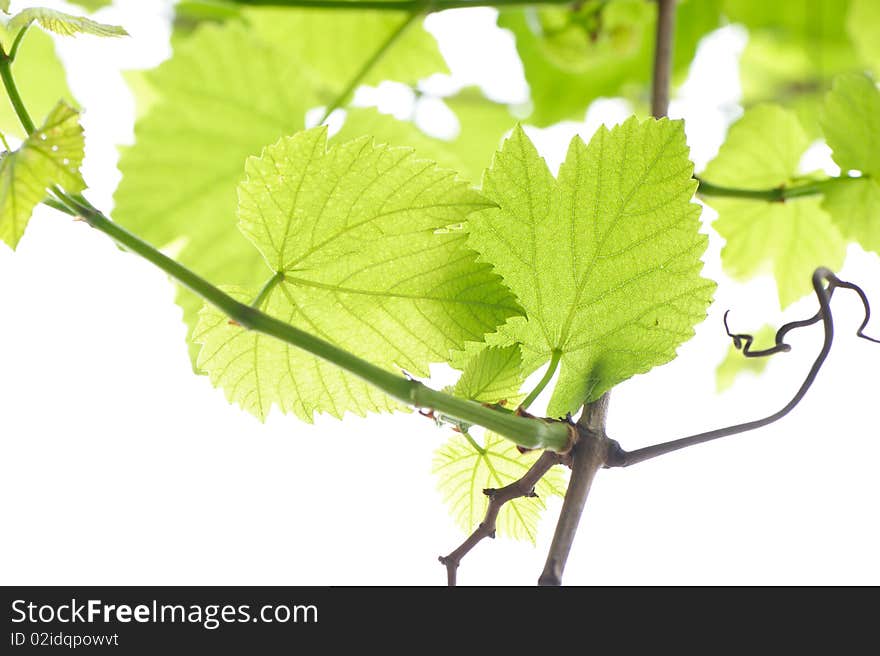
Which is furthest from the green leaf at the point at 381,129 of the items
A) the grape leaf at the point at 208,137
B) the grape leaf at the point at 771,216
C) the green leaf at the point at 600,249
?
the green leaf at the point at 600,249

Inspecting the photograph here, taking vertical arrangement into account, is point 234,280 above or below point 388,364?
above

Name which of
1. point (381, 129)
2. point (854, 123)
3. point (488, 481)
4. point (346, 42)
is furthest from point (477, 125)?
point (488, 481)

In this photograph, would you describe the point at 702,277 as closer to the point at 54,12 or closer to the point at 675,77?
the point at 54,12

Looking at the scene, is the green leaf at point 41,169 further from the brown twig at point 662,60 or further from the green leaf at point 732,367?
the green leaf at point 732,367

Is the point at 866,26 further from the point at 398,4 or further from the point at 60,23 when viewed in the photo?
the point at 60,23

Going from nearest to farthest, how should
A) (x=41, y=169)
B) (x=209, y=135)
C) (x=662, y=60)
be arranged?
(x=41, y=169)
(x=662, y=60)
(x=209, y=135)
